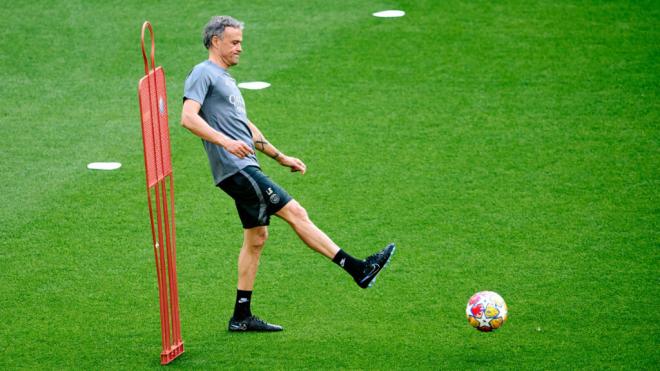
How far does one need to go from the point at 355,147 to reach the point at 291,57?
2.39 m

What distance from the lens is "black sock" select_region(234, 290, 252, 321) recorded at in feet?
21.4

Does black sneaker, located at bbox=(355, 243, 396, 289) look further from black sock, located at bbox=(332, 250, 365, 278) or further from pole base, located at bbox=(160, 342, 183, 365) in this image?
pole base, located at bbox=(160, 342, 183, 365)

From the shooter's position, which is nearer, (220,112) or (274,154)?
(220,112)

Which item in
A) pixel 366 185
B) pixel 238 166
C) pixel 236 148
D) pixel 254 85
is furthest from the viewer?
pixel 254 85

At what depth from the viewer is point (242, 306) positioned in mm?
6520

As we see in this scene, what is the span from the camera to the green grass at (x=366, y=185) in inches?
251

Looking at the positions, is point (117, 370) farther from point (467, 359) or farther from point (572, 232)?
point (572, 232)

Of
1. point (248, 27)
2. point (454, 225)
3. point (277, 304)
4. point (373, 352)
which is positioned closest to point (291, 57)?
point (248, 27)

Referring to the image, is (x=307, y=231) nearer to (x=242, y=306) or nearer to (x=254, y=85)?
(x=242, y=306)

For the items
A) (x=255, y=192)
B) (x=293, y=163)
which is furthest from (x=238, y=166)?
(x=293, y=163)

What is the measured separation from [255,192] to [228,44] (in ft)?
3.09

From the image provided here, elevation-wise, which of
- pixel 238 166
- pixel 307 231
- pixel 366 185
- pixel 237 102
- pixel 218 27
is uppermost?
pixel 218 27

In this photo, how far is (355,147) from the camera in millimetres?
9539

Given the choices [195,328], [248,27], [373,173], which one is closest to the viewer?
[195,328]
